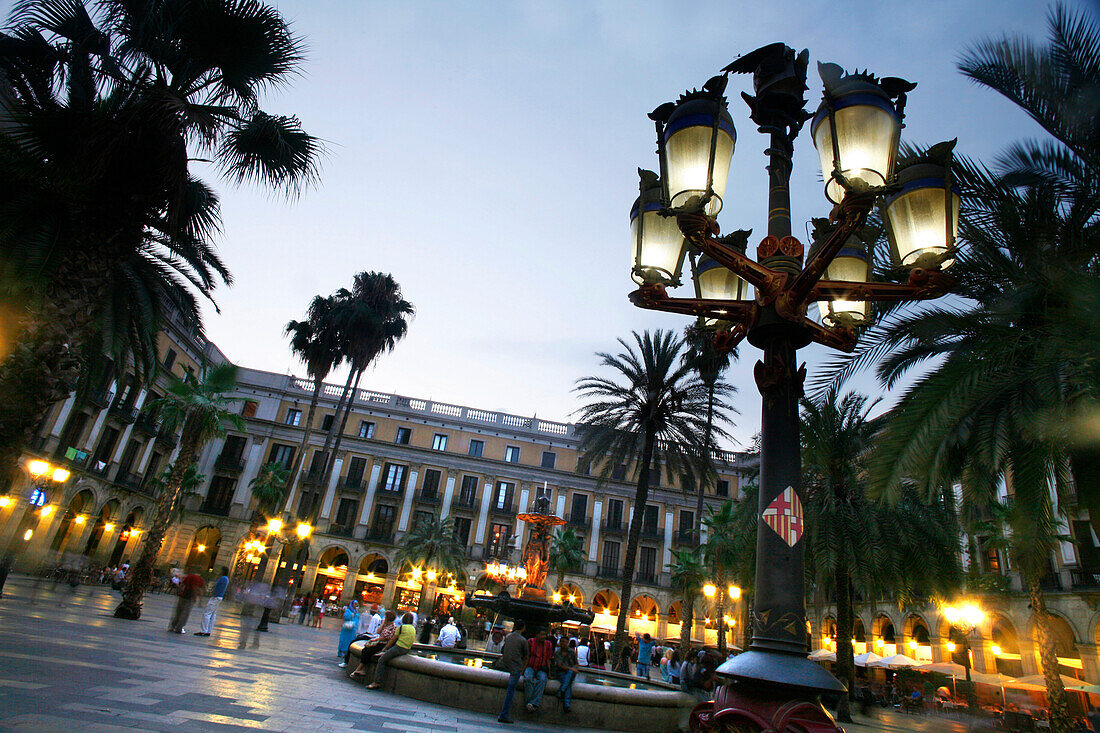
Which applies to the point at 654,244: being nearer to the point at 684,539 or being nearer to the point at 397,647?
the point at 397,647

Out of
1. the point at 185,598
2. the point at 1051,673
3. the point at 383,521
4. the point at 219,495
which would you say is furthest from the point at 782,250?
the point at 219,495

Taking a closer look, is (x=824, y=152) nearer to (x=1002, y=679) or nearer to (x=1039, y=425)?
(x=1039, y=425)

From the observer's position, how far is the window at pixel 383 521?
145ft

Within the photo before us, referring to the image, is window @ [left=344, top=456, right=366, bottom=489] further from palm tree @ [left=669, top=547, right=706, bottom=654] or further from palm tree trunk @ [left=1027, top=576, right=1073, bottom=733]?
palm tree trunk @ [left=1027, top=576, right=1073, bottom=733]

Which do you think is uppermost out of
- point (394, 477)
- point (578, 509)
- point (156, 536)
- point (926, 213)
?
point (394, 477)

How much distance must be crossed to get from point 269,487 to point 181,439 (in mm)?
19201

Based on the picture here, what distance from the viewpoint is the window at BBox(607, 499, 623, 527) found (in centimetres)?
4616

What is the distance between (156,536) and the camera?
18781 mm

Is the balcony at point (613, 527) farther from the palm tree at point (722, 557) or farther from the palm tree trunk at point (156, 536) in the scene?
the palm tree trunk at point (156, 536)

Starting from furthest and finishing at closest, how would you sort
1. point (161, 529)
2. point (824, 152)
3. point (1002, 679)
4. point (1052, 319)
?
point (1002, 679), point (161, 529), point (1052, 319), point (824, 152)

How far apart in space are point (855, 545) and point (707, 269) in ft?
46.3

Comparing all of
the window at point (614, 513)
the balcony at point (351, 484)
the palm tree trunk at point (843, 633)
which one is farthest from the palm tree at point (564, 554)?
the palm tree trunk at point (843, 633)

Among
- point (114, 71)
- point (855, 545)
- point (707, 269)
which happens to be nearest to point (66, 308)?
point (114, 71)

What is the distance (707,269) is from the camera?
4793mm
